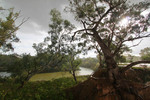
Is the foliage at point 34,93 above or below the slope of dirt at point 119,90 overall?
below

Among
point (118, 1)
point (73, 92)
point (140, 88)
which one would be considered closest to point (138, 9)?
point (118, 1)

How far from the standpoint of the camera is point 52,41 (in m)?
8.48

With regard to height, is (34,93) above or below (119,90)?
below

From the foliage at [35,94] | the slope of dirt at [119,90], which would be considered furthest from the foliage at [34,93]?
the slope of dirt at [119,90]

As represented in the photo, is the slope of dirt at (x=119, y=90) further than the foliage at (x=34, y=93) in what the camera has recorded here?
No

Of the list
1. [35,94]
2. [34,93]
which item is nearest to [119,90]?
[35,94]

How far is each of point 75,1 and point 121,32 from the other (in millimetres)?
3963

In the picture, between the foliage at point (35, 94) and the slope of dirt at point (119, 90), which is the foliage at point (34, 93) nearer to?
the foliage at point (35, 94)

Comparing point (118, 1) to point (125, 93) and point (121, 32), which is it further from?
point (125, 93)

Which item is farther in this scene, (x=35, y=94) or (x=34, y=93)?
(x=34, y=93)

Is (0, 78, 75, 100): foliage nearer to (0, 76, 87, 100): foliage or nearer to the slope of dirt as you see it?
(0, 76, 87, 100): foliage

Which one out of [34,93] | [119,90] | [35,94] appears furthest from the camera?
[34,93]

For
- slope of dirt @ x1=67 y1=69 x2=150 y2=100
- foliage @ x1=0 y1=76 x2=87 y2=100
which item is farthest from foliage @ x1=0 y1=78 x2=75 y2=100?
slope of dirt @ x1=67 y1=69 x2=150 y2=100

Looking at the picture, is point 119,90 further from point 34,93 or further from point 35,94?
point 34,93
